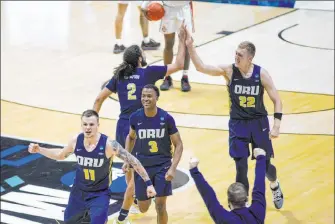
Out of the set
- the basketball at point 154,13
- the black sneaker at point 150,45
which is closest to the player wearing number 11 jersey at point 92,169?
the basketball at point 154,13

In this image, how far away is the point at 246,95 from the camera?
9281mm

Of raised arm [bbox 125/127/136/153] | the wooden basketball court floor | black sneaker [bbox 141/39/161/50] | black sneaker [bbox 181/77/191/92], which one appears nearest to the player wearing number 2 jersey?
→ raised arm [bbox 125/127/136/153]

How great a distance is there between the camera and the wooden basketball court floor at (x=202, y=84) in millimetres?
10883

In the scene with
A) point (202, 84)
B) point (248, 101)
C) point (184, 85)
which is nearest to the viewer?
point (248, 101)

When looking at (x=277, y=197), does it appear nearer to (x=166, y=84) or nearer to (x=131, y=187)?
(x=131, y=187)

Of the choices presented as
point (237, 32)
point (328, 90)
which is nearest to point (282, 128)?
point (328, 90)

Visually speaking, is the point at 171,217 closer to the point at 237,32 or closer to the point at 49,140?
the point at 49,140

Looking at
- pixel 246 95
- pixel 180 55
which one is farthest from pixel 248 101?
pixel 180 55

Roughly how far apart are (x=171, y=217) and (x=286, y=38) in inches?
384

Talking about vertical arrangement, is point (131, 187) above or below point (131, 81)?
below

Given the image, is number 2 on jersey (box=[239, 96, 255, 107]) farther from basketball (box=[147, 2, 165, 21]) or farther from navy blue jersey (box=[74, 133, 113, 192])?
basketball (box=[147, 2, 165, 21])

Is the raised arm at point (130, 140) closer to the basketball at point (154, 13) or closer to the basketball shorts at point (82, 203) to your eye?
the basketball shorts at point (82, 203)

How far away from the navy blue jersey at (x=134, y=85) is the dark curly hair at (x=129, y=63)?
5 cm

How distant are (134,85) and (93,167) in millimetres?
1388
